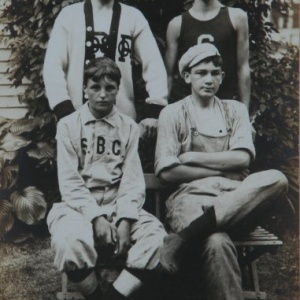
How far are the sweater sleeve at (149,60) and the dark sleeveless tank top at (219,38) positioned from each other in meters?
0.17

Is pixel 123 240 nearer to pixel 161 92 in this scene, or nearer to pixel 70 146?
pixel 70 146

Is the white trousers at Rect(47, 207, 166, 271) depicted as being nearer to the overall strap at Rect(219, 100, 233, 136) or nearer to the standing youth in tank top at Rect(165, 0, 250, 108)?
the overall strap at Rect(219, 100, 233, 136)

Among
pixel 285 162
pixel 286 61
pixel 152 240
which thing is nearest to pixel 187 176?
pixel 152 240

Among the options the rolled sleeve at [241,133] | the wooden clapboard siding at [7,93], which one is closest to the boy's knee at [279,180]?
the rolled sleeve at [241,133]

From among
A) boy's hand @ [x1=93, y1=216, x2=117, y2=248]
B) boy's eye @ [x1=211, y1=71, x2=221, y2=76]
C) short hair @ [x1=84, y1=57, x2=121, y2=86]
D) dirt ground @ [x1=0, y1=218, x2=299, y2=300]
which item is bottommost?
dirt ground @ [x1=0, y1=218, x2=299, y2=300]

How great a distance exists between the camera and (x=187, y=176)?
2.54 meters

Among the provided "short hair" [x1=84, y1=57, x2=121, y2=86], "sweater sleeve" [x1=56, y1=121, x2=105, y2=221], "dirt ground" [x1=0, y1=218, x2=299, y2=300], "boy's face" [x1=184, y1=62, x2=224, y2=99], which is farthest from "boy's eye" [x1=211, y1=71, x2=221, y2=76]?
"dirt ground" [x1=0, y1=218, x2=299, y2=300]

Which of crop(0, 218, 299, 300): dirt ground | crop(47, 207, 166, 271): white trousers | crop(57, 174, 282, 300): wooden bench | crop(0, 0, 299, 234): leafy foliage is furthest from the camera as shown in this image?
crop(0, 0, 299, 234): leafy foliage

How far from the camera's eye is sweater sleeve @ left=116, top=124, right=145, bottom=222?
236cm

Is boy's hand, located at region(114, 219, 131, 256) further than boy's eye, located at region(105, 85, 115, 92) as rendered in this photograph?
No

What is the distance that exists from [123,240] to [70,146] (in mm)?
Answer: 458

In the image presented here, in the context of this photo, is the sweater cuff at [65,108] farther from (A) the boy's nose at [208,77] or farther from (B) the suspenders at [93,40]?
(A) the boy's nose at [208,77]

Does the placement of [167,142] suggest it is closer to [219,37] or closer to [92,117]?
[92,117]

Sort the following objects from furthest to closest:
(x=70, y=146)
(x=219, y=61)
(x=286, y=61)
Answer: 1. (x=286, y=61)
2. (x=219, y=61)
3. (x=70, y=146)
